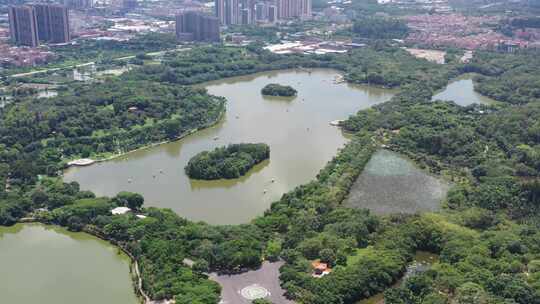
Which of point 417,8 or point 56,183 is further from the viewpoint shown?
point 417,8

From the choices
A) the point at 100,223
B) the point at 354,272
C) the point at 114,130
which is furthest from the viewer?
the point at 114,130

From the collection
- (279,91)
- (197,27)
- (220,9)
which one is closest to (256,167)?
(279,91)

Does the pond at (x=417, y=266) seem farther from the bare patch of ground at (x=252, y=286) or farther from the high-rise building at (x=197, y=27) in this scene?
the high-rise building at (x=197, y=27)

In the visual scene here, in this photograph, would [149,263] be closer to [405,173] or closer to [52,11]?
[405,173]

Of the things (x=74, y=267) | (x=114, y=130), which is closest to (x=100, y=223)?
(x=74, y=267)

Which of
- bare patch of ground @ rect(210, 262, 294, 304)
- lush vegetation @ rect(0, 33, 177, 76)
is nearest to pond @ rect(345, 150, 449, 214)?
bare patch of ground @ rect(210, 262, 294, 304)

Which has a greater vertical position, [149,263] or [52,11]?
[52,11]
